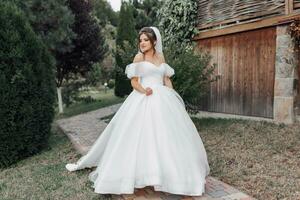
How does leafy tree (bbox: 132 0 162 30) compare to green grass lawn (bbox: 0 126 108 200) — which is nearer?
green grass lawn (bbox: 0 126 108 200)

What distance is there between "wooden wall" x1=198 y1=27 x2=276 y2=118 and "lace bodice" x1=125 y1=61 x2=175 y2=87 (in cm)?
362

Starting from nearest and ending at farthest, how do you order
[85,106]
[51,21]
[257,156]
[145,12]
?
1. [257,156]
2. [51,21]
3. [85,106]
4. [145,12]

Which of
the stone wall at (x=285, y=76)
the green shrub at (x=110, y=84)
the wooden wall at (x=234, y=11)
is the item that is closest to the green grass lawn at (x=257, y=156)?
the stone wall at (x=285, y=76)

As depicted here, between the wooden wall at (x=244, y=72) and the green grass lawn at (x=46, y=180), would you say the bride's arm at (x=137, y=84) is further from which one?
the wooden wall at (x=244, y=72)

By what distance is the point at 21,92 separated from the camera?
554 cm

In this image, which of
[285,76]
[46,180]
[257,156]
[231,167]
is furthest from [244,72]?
[46,180]

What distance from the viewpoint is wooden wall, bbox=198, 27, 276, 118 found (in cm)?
673

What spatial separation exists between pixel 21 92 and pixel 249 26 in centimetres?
456

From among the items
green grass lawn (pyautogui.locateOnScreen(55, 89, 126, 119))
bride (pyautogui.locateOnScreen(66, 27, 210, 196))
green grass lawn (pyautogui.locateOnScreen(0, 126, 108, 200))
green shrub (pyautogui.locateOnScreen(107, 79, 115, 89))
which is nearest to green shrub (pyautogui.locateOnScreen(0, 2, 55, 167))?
green grass lawn (pyautogui.locateOnScreen(0, 126, 108, 200))

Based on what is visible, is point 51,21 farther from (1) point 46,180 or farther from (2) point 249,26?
(1) point 46,180

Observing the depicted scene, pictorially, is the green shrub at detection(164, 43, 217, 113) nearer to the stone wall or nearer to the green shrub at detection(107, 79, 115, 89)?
the stone wall

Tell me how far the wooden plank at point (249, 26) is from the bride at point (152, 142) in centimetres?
336

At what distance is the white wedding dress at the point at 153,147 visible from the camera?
3.38 metres

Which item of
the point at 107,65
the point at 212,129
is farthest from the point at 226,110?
the point at 107,65
